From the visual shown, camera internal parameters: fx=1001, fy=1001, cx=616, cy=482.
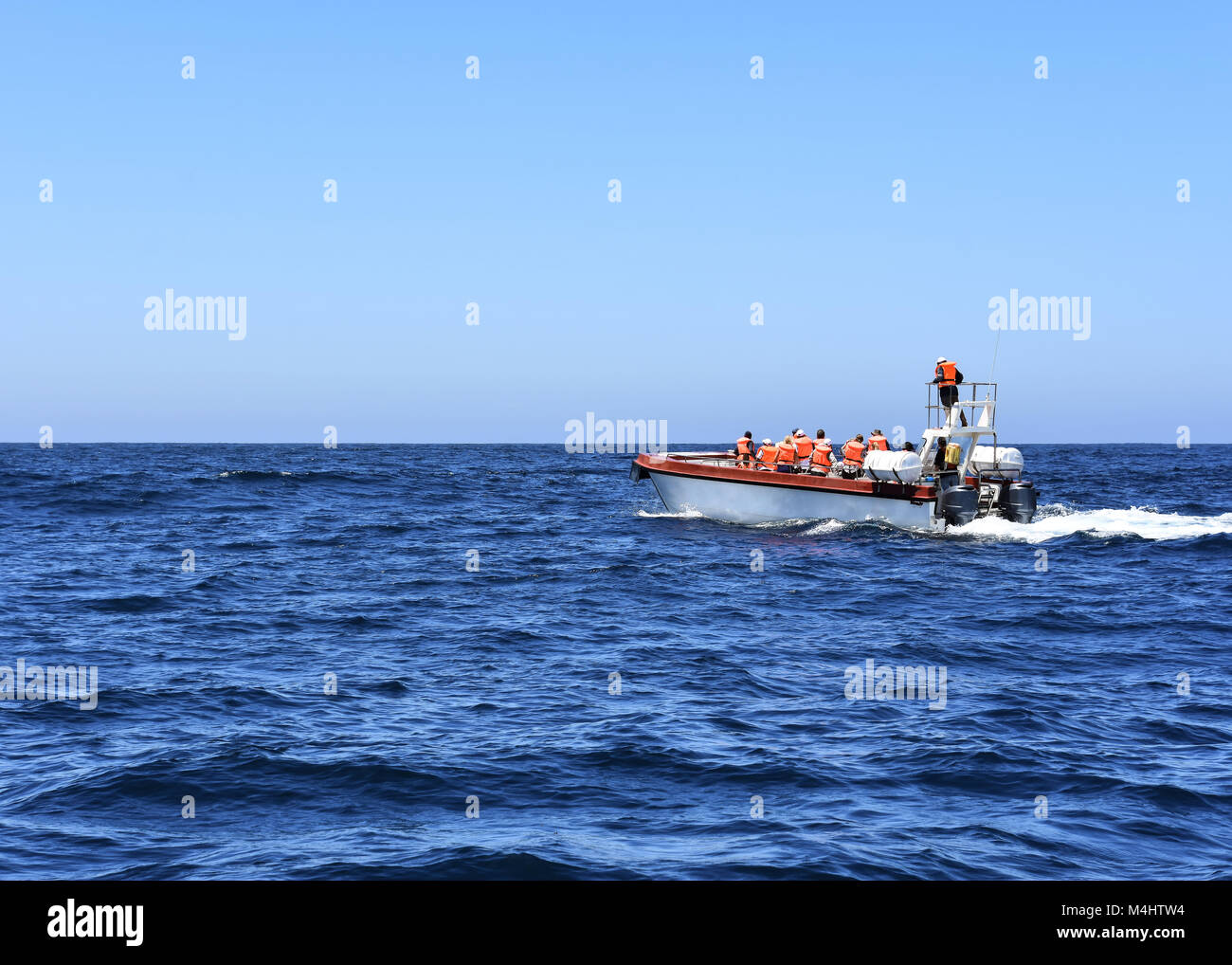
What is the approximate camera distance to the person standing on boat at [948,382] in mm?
26594

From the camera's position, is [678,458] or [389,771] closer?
[389,771]

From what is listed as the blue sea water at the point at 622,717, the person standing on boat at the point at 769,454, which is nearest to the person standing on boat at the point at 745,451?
the person standing on boat at the point at 769,454

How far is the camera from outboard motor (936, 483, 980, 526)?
25812mm

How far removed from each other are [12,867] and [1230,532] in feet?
97.4

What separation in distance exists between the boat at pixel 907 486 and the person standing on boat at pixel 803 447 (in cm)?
22

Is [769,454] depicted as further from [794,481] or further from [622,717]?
[622,717]

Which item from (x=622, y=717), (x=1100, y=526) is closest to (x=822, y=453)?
(x=1100, y=526)

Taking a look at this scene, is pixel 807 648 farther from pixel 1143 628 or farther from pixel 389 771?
pixel 389 771

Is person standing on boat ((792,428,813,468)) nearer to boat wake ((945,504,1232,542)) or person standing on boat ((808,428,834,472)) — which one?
person standing on boat ((808,428,834,472))

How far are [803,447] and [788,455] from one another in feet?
1.77
